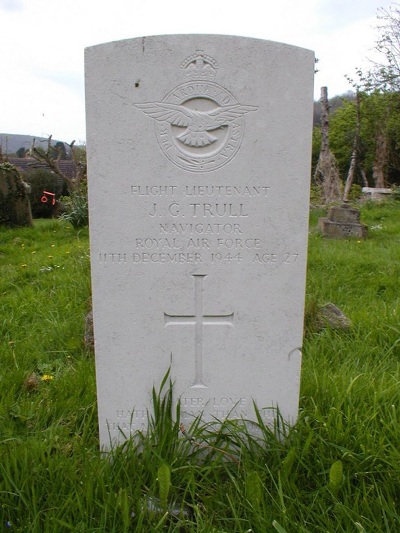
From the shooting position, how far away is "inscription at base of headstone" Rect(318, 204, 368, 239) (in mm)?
6820

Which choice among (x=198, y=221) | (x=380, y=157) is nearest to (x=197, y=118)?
(x=198, y=221)

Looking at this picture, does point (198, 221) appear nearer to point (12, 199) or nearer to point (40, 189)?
point (12, 199)

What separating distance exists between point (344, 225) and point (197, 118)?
5.32 m

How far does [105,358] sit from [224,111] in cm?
115

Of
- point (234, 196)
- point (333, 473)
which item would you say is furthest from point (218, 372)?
point (234, 196)

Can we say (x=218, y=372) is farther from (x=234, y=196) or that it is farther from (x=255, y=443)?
(x=234, y=196)

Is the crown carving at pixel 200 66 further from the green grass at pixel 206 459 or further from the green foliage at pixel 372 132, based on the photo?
the green foliage at pixel 372 132

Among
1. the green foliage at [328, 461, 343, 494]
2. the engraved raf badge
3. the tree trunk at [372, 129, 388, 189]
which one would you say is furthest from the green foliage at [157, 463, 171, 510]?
the tree trunk at [372, 129, 388, 189]

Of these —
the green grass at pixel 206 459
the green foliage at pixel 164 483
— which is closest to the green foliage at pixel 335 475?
the green grass at pixel 206 459

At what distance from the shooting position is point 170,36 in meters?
1.87

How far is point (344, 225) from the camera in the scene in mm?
6836

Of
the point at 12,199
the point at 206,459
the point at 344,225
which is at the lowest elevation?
the point at 206,459

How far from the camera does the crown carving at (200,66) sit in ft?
6.12

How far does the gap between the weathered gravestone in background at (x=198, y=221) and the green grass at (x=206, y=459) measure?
18 centimetres
